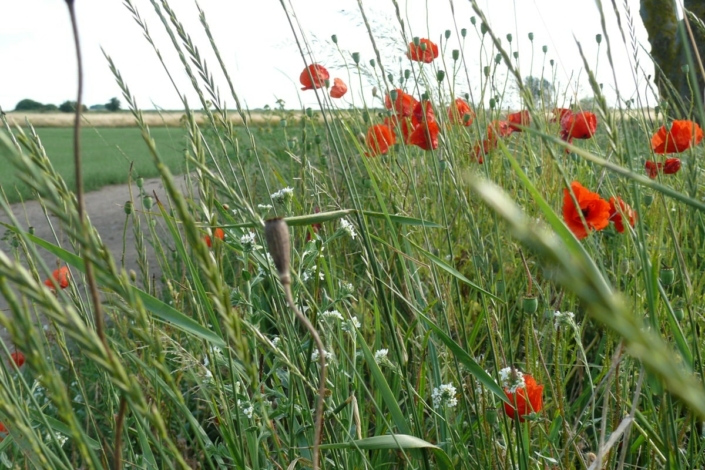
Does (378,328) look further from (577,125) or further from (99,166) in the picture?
(99,166)

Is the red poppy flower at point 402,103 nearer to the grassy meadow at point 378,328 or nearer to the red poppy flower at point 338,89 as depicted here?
the grassy meadow at point 378,328

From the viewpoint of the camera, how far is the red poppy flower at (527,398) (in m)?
0.86

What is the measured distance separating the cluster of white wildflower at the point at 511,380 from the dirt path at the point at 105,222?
2.14m

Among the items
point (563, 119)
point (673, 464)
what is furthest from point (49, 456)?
point (563, 119)

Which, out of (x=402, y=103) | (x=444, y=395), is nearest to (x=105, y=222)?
(x=402, y=103)

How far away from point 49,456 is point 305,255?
0.53 meters

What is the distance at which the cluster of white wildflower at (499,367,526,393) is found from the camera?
0.81 meters

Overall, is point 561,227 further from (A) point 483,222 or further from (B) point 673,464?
(A) point 483,222

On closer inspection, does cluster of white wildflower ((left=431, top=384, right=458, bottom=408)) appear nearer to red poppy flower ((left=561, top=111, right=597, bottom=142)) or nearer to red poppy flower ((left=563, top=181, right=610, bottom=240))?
red poppy flower ((left=563, top=181, right=610, bottom=240))

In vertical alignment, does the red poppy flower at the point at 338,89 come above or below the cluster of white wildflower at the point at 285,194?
above

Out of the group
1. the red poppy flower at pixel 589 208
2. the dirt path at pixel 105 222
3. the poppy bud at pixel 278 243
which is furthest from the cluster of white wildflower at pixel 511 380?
the dirt path at pixel 105 222

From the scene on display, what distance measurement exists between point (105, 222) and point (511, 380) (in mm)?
4361

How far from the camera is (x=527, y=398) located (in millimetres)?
856

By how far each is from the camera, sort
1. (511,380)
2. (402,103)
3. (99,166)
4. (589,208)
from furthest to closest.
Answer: (99,166), (402,103), (589,208), (511,380)
